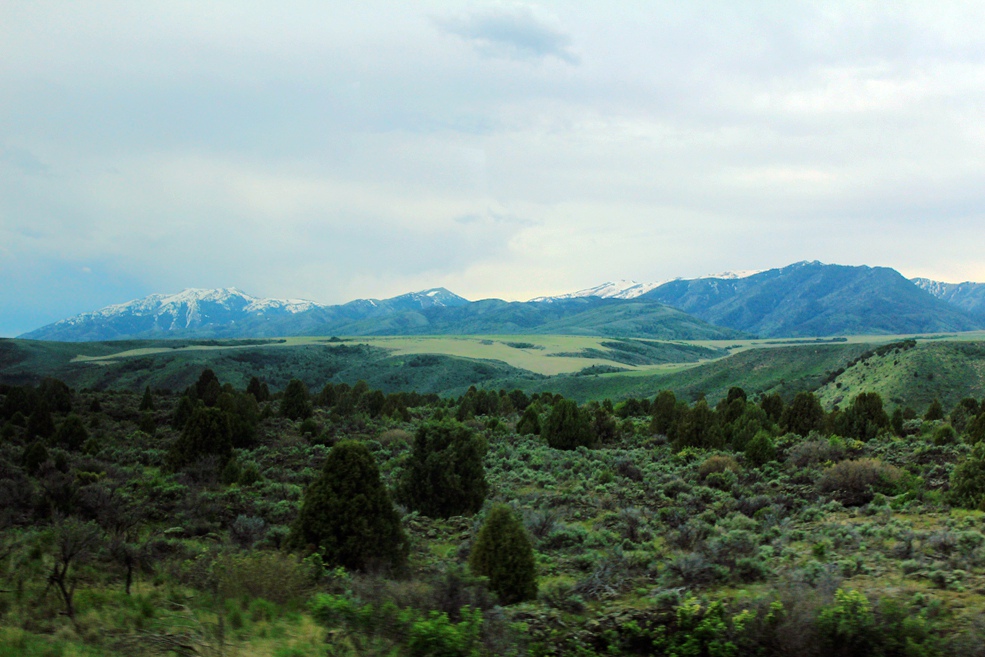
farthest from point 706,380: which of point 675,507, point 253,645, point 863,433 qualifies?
point 253,645

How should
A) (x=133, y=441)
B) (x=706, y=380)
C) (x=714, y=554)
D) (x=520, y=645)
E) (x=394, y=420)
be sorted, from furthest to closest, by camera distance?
1. (x=706, y=380)
2. (x=394, y=420)
3. (x=133, y=441)
4. (x=714, y=554)
5. (x=520, y=645)

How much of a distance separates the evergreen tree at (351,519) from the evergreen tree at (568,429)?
19.6m

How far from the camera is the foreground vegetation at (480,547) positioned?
21.4 ft

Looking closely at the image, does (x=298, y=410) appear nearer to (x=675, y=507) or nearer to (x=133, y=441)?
(x=133, y=441)

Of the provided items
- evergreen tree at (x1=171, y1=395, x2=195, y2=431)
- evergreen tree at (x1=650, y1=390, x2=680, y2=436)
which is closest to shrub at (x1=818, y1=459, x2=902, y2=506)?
evergreen tree at (x1=650, y1=390, x2=680, y2=436)

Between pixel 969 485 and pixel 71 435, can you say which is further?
pixel 71 435

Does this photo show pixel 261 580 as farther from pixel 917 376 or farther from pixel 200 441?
pixel 917 376

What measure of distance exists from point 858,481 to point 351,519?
14.4 meters

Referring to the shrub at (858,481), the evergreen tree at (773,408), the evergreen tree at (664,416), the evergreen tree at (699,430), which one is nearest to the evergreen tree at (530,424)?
the evergreen tree at (664,416)

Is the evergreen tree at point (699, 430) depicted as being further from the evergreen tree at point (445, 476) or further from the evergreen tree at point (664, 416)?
the evergreen tree at point (445, 476)

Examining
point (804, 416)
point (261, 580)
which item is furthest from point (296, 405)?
point (261, 580)

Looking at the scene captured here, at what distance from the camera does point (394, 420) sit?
3697cm

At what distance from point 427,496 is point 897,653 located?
488 inches

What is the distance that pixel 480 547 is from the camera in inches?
370
